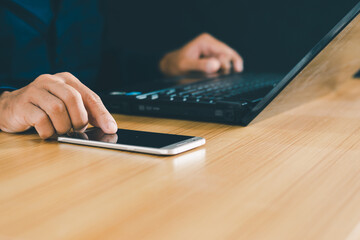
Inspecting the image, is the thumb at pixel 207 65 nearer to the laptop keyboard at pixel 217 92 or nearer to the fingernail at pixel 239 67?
the fingernail at pixel 239 67

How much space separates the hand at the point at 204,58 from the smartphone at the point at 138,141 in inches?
27.6

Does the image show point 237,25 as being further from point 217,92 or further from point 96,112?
point 96,112

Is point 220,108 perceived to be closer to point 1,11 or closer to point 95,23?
point 1,11

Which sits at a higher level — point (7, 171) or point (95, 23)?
point (95, 23)

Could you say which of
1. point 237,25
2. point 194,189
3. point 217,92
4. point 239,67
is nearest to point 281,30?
point 237,25

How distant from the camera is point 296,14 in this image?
5.61ft

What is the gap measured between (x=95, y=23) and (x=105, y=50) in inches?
4.9

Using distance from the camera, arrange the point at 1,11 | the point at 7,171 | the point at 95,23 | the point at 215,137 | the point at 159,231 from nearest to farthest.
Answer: the point at 159,231
the point at 7,171
the point at 215,137
the point at 1,11
the point at 95,23

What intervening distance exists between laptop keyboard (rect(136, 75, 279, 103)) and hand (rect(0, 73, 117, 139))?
0.56 feet

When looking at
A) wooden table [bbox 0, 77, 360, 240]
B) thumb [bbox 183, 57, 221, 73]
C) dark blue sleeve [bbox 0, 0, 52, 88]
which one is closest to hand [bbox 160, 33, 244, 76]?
thumb [bbox 183, 57, 221, 73]

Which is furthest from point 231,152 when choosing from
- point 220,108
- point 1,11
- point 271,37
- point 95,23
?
point 271,37

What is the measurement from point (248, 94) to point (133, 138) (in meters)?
0.30

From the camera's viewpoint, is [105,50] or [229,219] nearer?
[229,219]

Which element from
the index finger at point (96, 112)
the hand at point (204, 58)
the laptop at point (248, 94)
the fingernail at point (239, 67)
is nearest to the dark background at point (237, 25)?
the hand at point (204, 58)
